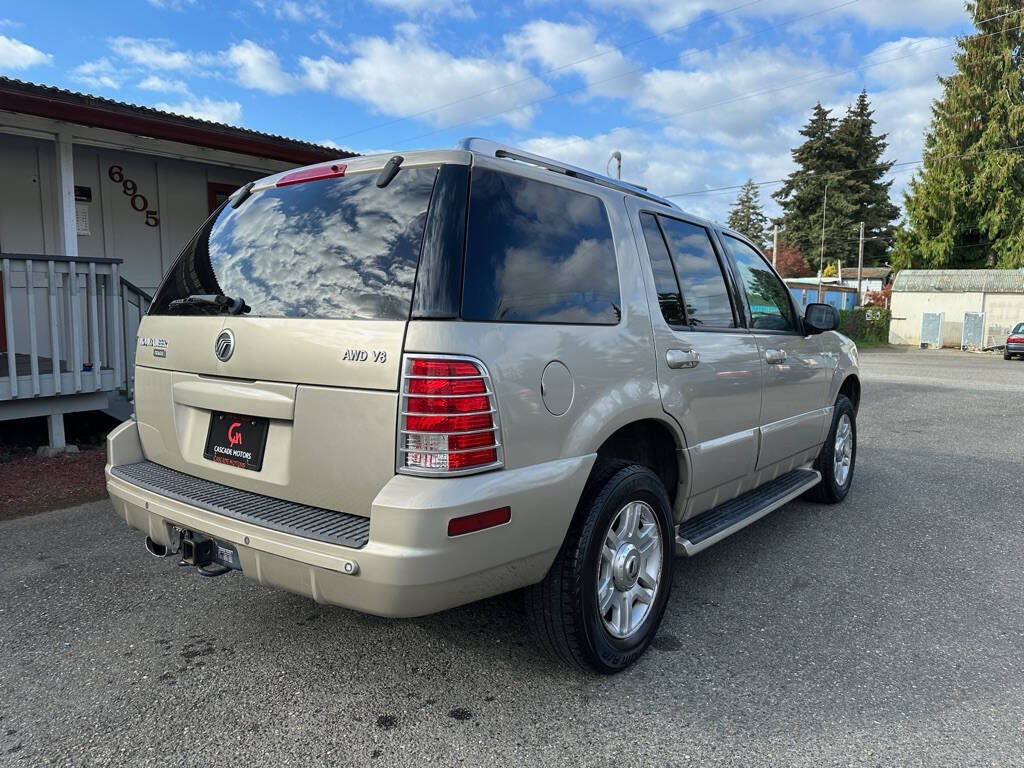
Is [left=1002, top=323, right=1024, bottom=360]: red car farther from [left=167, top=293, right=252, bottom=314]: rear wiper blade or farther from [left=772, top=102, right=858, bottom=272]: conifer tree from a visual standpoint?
[left=772, top=102, right=858, bottom=272]: conifer tree

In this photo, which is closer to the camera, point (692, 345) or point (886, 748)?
point (886, 748)

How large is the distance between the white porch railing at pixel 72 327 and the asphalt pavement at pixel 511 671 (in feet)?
7.17

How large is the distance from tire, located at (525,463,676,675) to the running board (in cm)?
26

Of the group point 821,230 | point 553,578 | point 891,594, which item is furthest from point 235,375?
point 821,230

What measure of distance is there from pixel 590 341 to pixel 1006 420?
385 inches

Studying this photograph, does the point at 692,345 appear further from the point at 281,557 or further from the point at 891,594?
the point at 281,557

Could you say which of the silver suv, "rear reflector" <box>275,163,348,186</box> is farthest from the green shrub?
"rear reflector" <box>275,163,348,186</box>

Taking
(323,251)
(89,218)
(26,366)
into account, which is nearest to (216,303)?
(323,251)

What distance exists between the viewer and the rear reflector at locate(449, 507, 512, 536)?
7.49ft

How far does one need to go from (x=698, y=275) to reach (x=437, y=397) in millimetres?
1943

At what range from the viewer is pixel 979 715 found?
2.70 m

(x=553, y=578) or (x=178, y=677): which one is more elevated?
(x=553, y=578)

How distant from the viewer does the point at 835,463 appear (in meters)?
5.41

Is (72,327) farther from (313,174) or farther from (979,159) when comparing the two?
(979,159)
